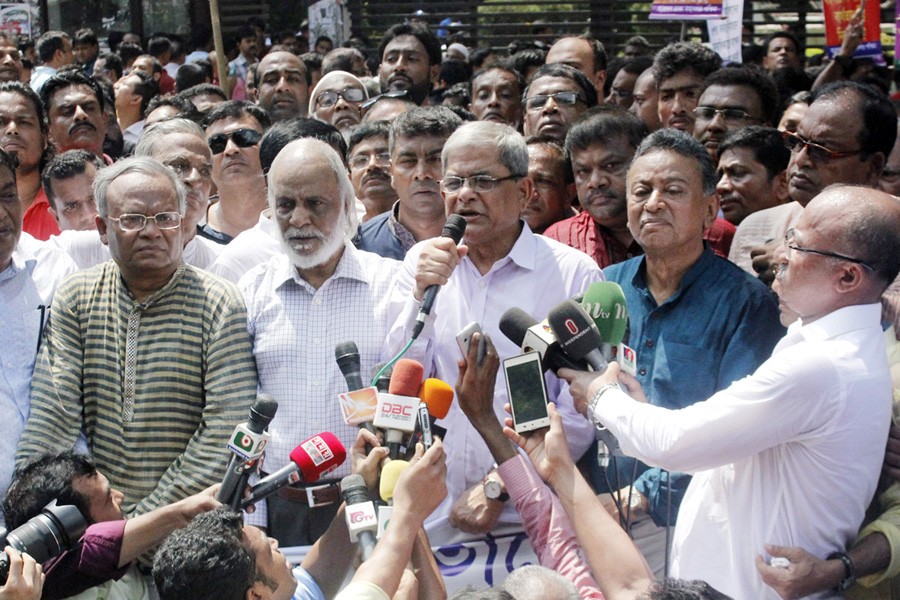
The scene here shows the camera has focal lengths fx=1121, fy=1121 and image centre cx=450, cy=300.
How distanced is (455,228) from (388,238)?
51.5 inches

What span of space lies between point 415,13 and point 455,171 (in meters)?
12.9

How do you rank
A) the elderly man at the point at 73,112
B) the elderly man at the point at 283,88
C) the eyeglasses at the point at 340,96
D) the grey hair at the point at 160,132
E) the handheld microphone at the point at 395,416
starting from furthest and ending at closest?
the elderly man at the point at 283,88
the eyeglasses at the point at 340,96
the elderly man at the point at 73,112
the grey hair at the point at 160,132
the handheld microphone at the point at 395,416

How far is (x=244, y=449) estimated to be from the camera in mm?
3096

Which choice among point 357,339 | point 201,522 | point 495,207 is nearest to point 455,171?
point 495,207

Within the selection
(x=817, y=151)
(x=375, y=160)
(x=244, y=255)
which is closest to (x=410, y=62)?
(x=375, y=160)

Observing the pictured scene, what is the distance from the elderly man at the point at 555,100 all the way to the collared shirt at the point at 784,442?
3302 mm

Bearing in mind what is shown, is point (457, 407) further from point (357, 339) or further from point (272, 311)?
point (272, 311)

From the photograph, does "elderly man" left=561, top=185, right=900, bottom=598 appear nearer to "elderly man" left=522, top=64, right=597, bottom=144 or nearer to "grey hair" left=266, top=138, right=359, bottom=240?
"grey hair" left=266, top=138, right=359, bottom=240

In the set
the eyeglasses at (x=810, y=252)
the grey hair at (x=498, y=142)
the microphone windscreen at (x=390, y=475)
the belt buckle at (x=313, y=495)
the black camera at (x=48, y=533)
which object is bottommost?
the belt buckle at (x=313, y=495)

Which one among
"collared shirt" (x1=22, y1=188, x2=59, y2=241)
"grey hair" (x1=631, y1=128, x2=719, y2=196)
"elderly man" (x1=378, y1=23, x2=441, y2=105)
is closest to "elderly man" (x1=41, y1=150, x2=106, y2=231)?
"collared shirt" (x1=22, y1=188, x2=59, y2=241)

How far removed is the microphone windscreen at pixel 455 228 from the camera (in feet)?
12.6

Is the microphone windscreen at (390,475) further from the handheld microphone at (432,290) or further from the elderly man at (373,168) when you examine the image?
the elderly man at (373,168)

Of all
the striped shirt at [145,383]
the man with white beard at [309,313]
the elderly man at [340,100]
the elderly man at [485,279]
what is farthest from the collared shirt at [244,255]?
the elderly man at [340,100]

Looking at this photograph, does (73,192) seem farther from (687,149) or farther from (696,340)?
→ (696,340)
